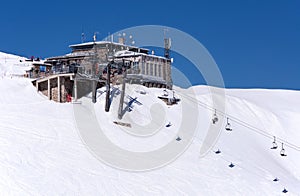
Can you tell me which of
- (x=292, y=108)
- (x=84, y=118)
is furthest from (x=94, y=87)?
(x=292, y=108)

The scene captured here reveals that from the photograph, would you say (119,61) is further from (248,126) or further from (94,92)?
(248,126)

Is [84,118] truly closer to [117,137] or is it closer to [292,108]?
[117,137]

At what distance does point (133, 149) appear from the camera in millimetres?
34844

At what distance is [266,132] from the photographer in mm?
51906

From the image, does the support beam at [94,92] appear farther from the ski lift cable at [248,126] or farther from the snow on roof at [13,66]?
the snow on roof at [13,66]

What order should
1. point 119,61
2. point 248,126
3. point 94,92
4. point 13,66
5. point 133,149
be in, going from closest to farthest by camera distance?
1. point 133,149
2. point 94,92
3. point 119,61
4. point 248,126
5. point 13,66

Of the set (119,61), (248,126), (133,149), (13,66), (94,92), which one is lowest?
(133,149)

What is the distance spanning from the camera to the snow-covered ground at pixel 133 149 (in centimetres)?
2692

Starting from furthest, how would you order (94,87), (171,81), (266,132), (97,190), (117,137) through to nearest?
(171,81), (266,132), (94,87), (117,137), (97,190)

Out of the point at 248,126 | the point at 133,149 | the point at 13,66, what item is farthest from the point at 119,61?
the point at 13,66

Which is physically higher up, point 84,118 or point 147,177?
point 84,118

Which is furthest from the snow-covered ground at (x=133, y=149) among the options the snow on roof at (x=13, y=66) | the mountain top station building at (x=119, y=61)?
the snow on roof at (x=13, y=66)

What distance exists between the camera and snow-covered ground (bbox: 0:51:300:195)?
2692 centimetres

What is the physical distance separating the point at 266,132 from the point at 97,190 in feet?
93.4
